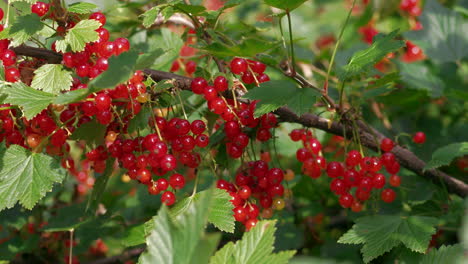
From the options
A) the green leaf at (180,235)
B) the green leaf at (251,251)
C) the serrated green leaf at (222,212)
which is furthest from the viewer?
the serrated green leaf at (222,212)

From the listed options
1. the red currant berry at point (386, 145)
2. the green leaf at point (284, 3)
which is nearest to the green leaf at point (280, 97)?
the green leaf at point (284, 3)

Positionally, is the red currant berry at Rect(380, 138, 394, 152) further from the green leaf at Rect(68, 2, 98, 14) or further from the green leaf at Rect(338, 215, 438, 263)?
the green leaf at Rect(68, 2, 98, 14)

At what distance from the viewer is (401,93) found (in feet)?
6.72

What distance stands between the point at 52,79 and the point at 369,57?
0.85 meters

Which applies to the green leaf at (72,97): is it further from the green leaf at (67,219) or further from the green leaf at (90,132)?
the green leaf at (67,219)

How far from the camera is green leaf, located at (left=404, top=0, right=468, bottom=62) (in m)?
2.38

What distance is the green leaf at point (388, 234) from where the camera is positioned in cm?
137

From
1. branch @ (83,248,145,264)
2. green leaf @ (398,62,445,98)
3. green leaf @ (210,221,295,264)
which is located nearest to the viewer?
green leaf @ (210,221,295,264)

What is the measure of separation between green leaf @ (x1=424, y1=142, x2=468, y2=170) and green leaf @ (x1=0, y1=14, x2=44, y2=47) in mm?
1169

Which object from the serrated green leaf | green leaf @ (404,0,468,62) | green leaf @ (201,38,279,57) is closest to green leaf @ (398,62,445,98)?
green leaf @ (404,0,468,62)

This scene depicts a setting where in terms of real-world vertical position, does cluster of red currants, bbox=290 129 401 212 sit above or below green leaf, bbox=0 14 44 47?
below

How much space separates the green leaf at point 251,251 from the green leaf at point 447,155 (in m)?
0.70

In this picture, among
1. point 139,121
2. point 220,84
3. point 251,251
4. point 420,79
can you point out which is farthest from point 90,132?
point 420,79

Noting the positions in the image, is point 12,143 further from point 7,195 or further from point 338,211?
point 338,211
